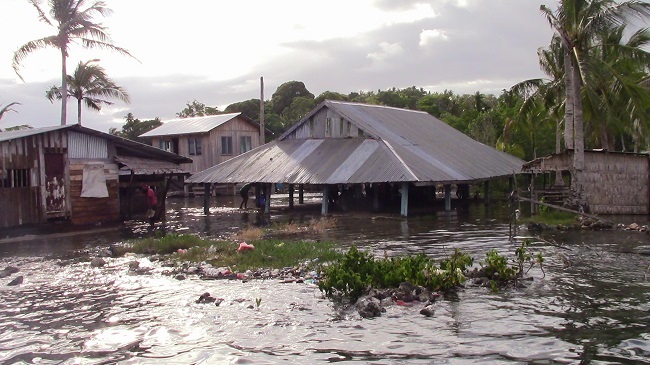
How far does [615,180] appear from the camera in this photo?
22.9 meters

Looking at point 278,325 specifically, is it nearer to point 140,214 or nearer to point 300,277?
point 300,277

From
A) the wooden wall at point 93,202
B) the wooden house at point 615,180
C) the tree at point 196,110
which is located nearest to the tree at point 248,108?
the tree at point 196,110

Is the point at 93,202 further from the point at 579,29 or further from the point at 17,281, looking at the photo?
the point at 579,29

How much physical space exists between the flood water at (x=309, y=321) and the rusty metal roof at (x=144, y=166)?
893 centimetres

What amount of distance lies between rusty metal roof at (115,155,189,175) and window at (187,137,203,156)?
16.1 meters

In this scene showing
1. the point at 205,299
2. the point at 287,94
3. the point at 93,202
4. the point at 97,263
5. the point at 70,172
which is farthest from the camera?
the point at 287,94

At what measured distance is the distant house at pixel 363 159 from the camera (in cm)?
2450

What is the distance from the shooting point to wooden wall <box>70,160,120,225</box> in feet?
→ 76.3

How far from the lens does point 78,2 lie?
29.3 metres

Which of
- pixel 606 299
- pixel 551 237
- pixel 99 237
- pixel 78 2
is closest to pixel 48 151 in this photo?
pixel 99 237

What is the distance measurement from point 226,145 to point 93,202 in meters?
20.0

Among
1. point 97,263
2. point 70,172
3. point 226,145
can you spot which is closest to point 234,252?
point 97,263

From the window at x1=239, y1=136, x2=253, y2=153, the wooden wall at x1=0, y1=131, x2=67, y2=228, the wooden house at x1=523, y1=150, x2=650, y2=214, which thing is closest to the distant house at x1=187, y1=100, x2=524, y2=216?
the wooden house at x1=523, y1=150, x2=650, y2=214

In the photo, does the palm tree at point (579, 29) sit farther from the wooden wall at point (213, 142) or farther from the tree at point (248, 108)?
the tree at point (248, 108)
